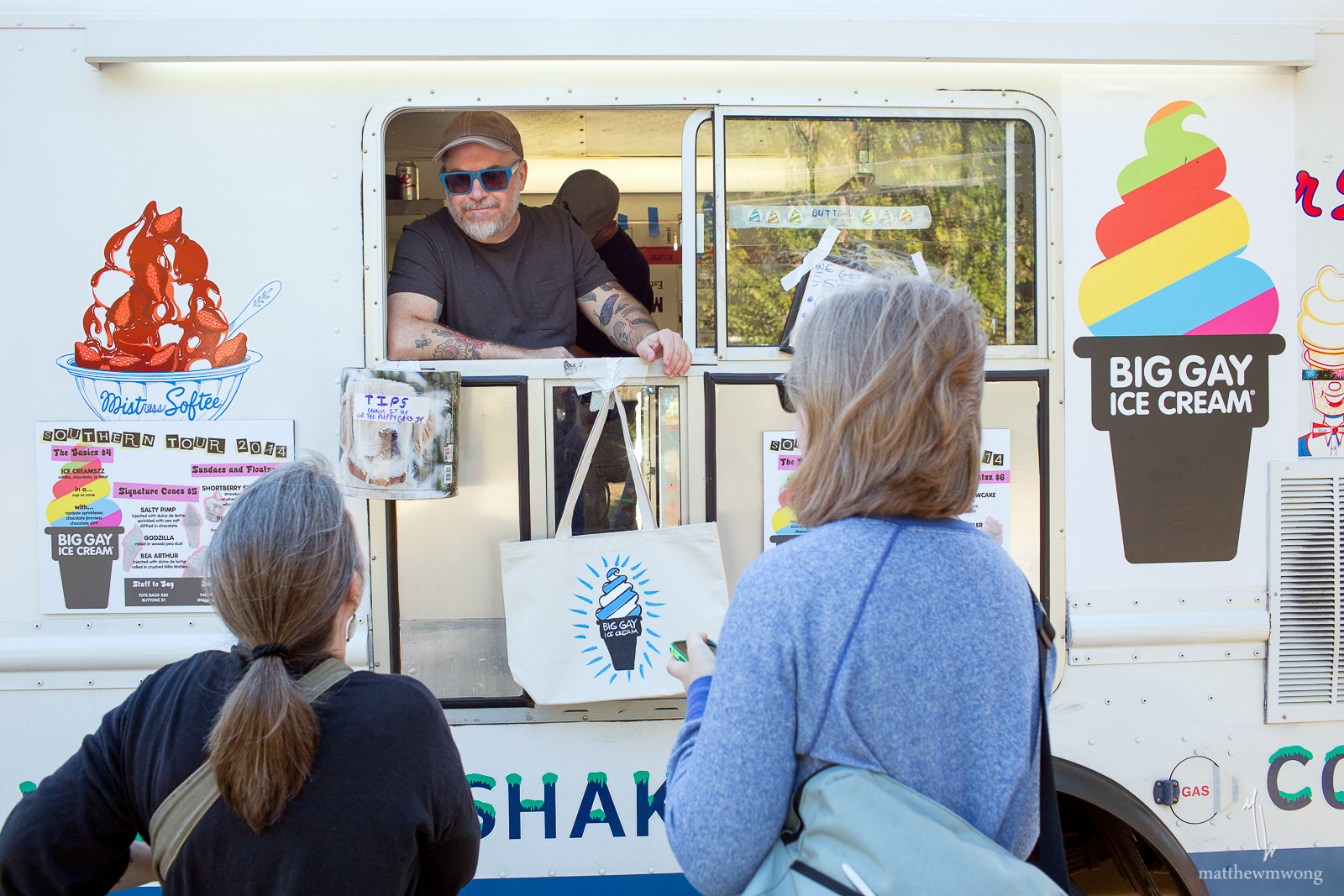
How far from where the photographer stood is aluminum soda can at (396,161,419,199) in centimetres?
338

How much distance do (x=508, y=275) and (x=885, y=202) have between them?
45.3 inches

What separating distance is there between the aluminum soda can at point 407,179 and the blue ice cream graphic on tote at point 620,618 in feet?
6.56

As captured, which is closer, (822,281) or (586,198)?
(822,281)

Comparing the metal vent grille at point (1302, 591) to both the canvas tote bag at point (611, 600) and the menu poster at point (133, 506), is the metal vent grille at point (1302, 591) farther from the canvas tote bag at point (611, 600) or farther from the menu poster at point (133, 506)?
the menu poster at point (133, 506)

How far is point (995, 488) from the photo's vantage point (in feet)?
7.32

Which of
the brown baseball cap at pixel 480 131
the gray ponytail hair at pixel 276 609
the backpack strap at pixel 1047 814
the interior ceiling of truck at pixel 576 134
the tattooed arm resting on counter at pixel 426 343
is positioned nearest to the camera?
the gray ponytail hair at pixel 276 609

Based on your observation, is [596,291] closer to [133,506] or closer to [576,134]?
[576,134]

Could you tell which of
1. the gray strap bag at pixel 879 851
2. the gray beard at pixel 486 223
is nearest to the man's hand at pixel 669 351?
the gray beard at pixel 486 223

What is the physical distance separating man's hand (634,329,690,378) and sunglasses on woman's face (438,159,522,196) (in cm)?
78

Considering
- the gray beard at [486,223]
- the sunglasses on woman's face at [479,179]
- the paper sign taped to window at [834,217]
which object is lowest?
the paper sign taped to window at [834,217]

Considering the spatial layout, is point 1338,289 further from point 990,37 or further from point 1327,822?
point 1327,822

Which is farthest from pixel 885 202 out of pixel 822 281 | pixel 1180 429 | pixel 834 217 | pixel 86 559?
pixel 86 559

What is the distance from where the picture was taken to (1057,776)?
217 centimetres

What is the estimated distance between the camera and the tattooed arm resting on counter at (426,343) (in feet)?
7.50
